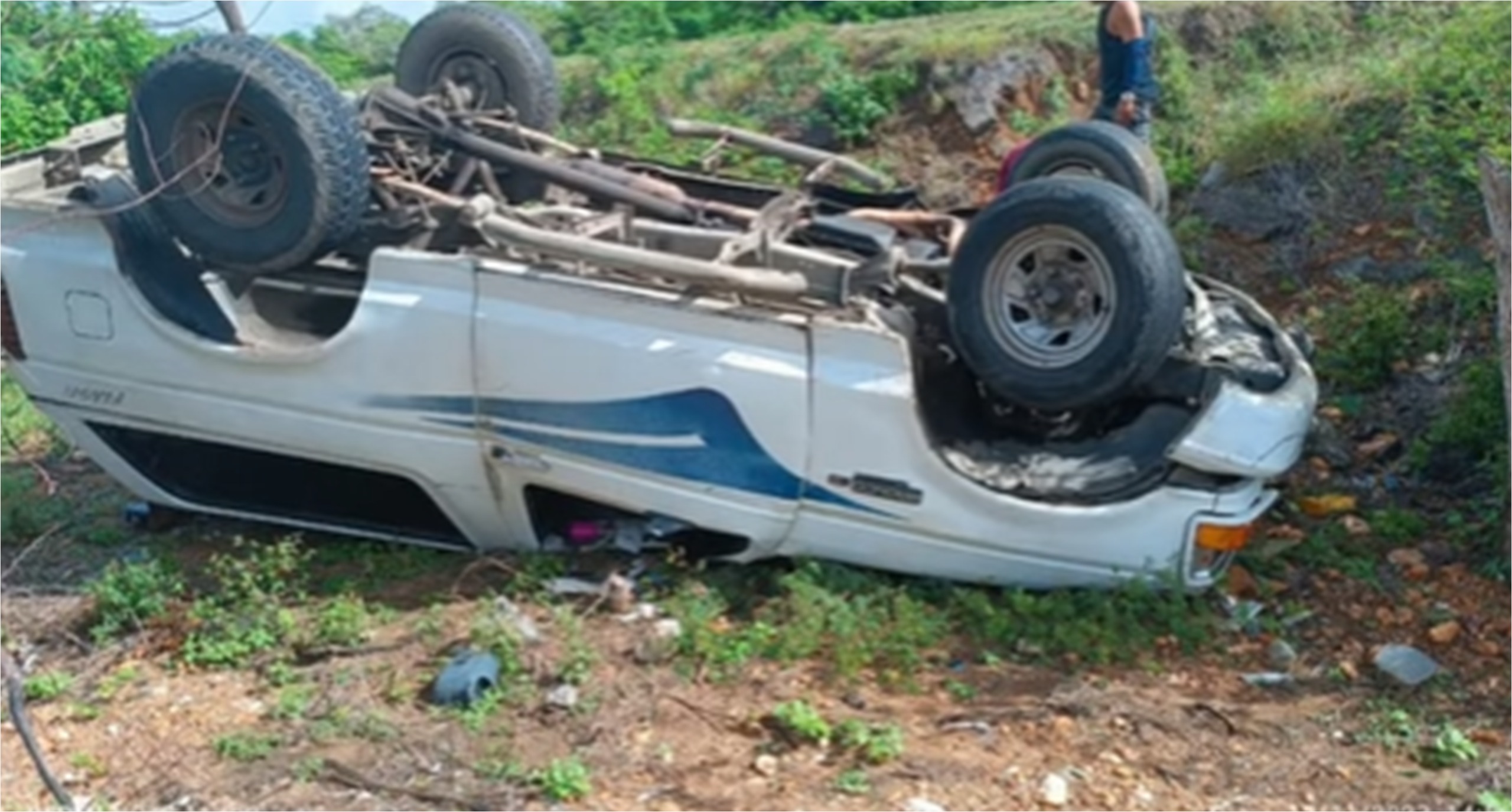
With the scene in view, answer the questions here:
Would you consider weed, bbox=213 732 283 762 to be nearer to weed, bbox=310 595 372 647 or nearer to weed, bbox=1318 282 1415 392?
weed, bbox=310 595 372 647

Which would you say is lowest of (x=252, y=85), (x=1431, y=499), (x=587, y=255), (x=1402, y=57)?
(x=1431, y=499)

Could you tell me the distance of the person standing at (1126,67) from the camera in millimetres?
7734

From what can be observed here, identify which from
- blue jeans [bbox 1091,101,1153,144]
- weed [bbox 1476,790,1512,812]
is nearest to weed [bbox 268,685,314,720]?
weed [bbox 1476,790,1512,812]

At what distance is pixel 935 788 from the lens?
4.30 metres

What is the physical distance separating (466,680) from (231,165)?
1.96 meters

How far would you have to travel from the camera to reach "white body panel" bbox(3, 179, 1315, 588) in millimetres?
5203

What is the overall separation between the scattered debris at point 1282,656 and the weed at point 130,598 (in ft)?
10.9

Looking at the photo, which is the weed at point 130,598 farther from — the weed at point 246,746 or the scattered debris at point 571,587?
the scattered debris at point 571,587

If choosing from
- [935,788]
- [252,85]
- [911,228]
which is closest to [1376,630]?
[935,788]

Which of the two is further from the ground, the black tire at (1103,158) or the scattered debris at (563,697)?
the black tire at (1103,158)

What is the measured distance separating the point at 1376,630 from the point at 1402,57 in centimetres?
486

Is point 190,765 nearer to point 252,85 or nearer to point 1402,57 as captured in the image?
point 252,85

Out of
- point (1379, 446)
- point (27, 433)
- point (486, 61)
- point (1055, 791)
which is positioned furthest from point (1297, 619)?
point (27, 433)

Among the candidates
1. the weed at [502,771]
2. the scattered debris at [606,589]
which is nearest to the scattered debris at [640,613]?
the scattered debris at [606,589]
